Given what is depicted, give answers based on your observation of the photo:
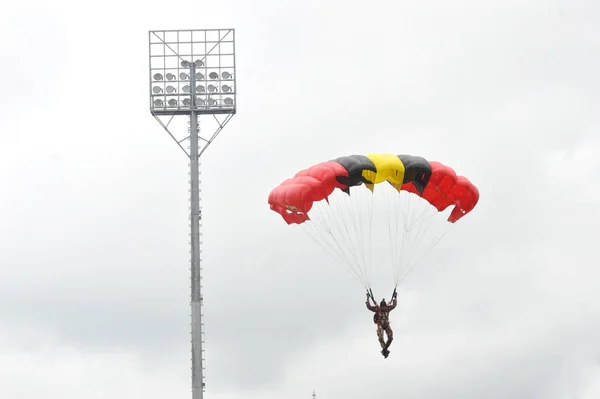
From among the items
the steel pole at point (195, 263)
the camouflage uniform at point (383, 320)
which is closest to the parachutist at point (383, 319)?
the camouflage uniform at point (383, 320)

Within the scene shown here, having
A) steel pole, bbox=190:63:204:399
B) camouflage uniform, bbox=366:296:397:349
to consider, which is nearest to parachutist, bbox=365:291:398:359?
camouflage uniform, bbox=366:296:397:349

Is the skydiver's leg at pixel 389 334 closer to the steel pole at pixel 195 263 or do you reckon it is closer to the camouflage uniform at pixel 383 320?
the camouflage uniform at pixel 383 320

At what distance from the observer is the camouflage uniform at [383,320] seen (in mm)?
78812

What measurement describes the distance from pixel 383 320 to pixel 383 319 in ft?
0.14

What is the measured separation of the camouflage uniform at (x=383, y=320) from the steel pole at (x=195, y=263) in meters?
19.7

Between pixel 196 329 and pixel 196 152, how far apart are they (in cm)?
974

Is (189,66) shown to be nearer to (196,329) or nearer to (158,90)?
(158,90)

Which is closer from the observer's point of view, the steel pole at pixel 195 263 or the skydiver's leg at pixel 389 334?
the skydiver's leg at pixel 389 334

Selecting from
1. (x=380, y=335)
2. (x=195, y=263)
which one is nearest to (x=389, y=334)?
(x=380, y=335)

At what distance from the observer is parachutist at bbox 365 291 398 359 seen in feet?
259

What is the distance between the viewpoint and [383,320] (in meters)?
78.8

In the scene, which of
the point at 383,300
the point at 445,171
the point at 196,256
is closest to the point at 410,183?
the point at 445,171

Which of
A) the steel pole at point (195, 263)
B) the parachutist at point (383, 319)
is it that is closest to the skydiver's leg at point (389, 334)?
the parachutist at point (383, 319)

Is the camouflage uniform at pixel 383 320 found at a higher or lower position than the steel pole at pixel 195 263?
lower
